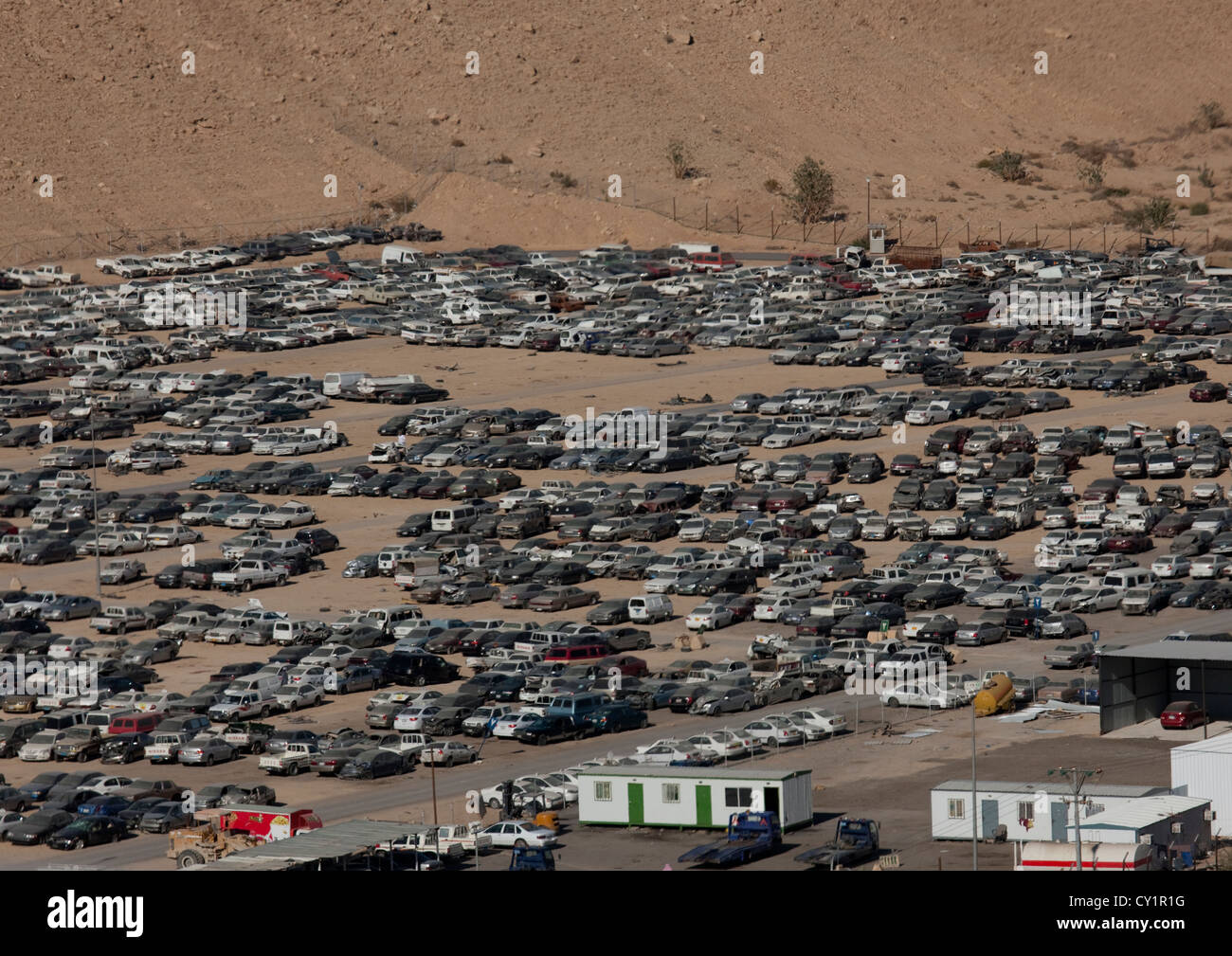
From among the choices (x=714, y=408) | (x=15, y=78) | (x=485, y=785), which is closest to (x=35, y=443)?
(x=714, y=408)

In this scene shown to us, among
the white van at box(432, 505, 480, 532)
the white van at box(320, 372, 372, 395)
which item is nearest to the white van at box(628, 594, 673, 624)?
the white van at box(432, 505, 480, 532)

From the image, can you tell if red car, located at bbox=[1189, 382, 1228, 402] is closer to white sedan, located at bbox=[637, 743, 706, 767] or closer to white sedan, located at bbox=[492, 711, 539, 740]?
white sedan, located at bbox=[492, 711, 539, 740]

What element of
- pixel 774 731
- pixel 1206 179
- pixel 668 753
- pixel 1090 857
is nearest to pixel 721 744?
pixel 668 753

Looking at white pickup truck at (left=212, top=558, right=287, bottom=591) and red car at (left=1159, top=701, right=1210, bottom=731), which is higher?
white pickup truck at (left=212, top=558, right=287, bottom=591)

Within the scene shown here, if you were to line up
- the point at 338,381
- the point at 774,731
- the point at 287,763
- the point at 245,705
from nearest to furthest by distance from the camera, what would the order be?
1. the point at 287,763
2. the point at 774,731
3. the point at 245,705
4. the point at 338,381

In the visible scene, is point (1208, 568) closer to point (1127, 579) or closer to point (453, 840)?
point (1127, 579)

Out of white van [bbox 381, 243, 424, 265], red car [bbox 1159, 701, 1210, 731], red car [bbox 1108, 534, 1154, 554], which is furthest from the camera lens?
white van [bbox 381, 243, 424, 265]

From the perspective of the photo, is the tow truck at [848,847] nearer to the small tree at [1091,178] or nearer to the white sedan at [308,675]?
the white sedan at [308,675]

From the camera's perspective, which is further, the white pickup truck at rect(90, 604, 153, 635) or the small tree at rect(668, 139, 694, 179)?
the small tree at rect(668, 139, 694, 179)

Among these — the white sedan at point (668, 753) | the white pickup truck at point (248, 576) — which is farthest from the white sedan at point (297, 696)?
the white pickup truck at point (248, 576)
